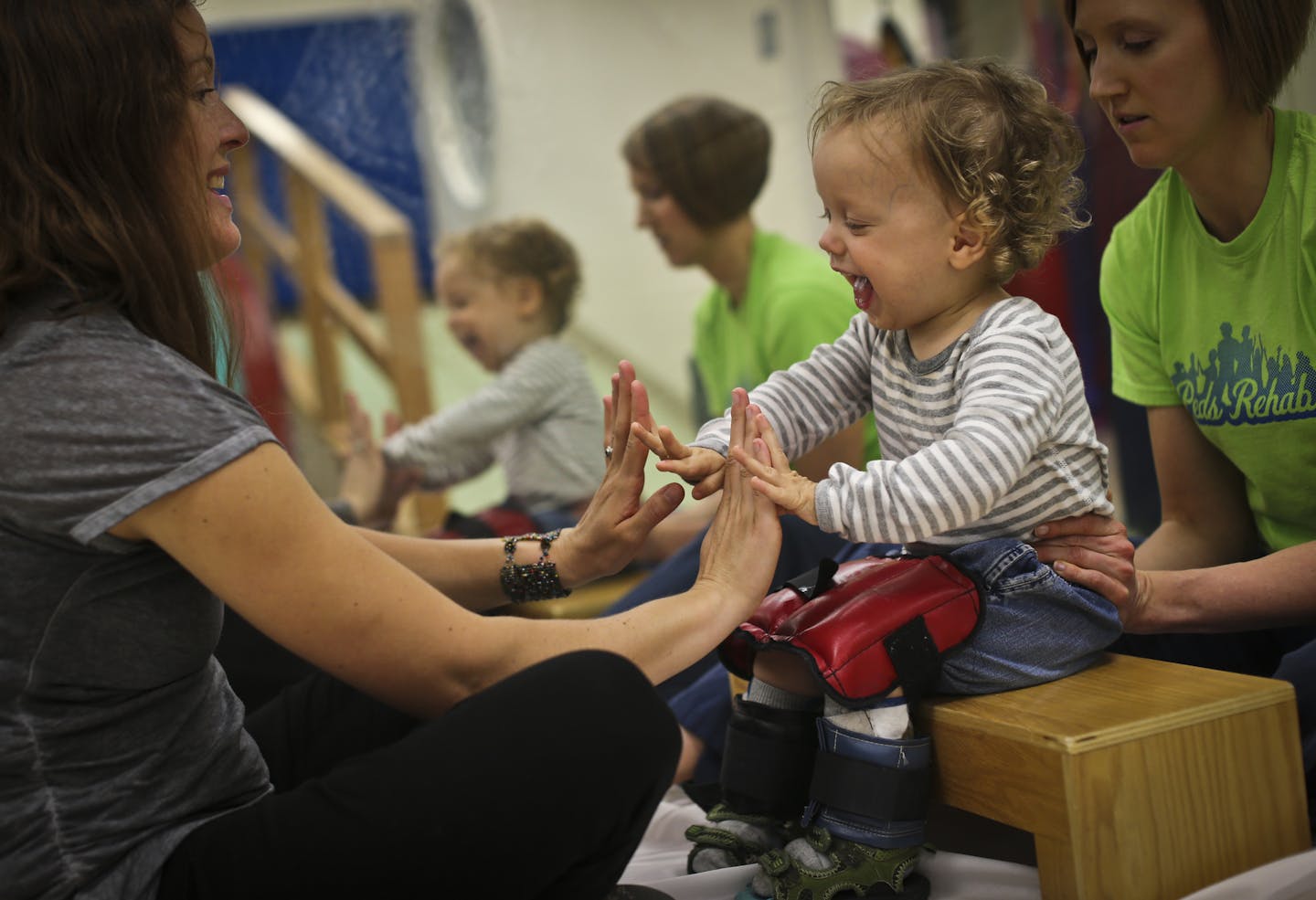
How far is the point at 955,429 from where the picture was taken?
1.12 meters

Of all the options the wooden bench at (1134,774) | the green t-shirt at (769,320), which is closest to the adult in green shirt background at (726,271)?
the green t-shirt at (769,320)

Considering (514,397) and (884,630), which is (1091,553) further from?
(514,397)

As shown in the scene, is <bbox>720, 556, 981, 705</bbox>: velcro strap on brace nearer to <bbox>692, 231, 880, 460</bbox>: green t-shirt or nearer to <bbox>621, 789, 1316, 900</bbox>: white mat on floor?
<bbox>621, 789, 1316, 900</bbox>: white mat on floor

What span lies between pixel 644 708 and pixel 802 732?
0.28m

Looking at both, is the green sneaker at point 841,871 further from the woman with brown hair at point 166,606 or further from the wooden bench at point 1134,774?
the woman with brown hair at point 166,606

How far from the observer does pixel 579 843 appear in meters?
0.97

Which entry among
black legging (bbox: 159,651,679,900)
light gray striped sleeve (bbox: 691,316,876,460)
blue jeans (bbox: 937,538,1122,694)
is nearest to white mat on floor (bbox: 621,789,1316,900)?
blue jeans (bbox: 937,538,1122,694)

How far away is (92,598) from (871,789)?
0.61 metres

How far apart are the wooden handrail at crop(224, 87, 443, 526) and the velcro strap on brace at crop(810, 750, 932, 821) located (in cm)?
198

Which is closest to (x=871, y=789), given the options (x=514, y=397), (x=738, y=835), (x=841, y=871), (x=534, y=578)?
(x=841, y=871)

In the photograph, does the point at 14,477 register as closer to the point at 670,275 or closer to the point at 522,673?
the point at 522,673

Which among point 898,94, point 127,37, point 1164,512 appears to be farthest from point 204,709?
point 1164,512

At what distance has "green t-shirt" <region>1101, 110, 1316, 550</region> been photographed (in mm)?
1298

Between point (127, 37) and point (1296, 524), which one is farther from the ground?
point (127, 37)
